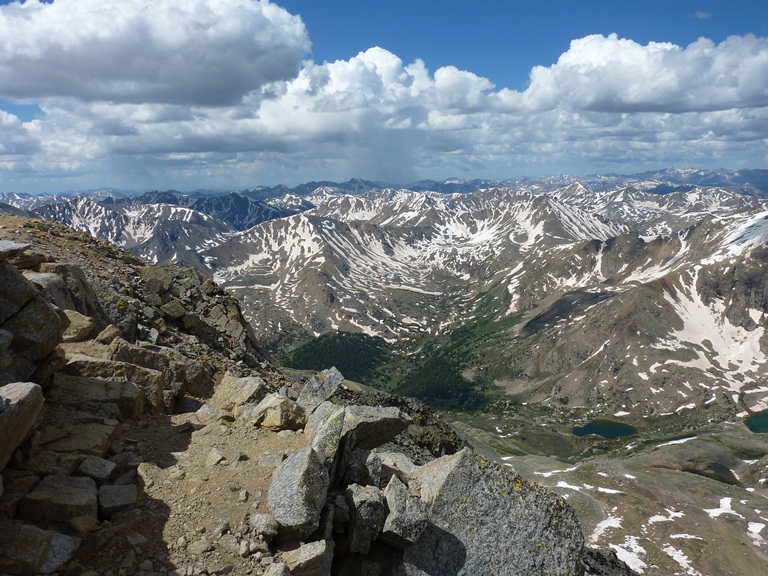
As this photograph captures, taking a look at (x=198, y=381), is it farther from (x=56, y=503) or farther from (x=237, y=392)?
(x=56, y=503)

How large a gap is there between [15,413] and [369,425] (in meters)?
11.7

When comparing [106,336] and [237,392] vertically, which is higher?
[106,336]

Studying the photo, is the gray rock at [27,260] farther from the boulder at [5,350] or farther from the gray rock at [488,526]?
the gray rock at [488,526]

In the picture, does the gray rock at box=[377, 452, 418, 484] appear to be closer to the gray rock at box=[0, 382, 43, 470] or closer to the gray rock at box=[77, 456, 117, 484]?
A: the gray rock at box=[77, 456, 117, 484]

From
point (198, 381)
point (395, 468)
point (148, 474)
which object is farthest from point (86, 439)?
point (395, 468)

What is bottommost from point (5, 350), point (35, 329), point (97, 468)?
point (97, 468)

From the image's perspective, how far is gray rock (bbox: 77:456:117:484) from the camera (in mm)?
13438

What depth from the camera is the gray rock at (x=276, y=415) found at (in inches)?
776

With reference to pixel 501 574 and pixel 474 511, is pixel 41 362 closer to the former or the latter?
pixel 474 511

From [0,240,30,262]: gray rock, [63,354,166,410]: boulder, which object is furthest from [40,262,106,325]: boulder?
[0,240,30,262]: gray rock

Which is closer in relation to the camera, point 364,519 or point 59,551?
point 59,551

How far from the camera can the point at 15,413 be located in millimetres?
11688

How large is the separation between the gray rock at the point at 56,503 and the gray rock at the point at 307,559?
18.2ft

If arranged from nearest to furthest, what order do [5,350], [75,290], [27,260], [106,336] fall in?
1. [5,350]
2. [106,336]
3. [27,260]
4. [75,290]
